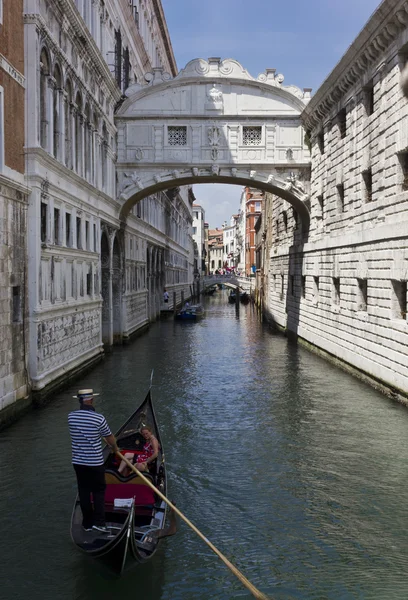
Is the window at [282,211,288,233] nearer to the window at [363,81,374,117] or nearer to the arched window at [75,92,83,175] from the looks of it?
the window at [363,81,374,117]

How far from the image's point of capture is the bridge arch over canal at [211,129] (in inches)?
748

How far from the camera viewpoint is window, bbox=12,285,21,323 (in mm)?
10273

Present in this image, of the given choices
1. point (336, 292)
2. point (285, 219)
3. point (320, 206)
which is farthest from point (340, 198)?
point (285, 219)

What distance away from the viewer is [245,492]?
7.32 m

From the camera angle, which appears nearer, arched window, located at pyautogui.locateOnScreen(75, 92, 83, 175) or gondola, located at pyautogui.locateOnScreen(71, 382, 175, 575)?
gondola, located at pyautogui.locateOnScreen(71, 382, 175, 575)

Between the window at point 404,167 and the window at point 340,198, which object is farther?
the window at point 340,198

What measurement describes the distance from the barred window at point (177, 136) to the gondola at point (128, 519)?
13499 millimetres

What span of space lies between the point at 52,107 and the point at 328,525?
30.7ft

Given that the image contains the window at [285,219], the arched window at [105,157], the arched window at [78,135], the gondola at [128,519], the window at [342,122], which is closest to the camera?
the gondola at [128,519]

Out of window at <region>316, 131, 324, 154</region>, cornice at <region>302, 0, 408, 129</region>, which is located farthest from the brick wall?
window at <region>316, 131, 324, 154</region>

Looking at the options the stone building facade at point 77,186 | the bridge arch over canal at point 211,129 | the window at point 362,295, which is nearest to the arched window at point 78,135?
the stone building facade at point 77,186

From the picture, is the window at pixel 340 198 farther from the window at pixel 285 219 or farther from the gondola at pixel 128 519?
the gondola at pixel 128 519

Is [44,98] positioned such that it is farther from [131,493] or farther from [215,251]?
[215,251]

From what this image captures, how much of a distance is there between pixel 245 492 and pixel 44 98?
819 centimetres
